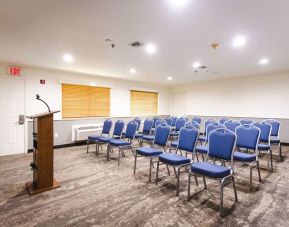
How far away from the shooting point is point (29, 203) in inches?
101

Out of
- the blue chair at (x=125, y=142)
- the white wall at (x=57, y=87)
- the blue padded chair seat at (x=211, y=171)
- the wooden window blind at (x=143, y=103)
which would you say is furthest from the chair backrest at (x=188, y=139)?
the wooden window blind at (x=143, y=103)

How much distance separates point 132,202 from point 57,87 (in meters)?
4.72

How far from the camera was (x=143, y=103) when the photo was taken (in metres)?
8.73

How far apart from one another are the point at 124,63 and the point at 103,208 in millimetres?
3716

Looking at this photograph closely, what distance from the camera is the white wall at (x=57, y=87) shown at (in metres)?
5.52

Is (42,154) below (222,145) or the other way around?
below

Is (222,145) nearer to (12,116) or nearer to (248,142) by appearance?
(248,142)

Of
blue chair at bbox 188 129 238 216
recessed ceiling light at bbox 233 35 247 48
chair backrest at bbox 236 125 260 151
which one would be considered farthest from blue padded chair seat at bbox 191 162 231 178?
recessed ceiling light at bbox 233 35 247 48

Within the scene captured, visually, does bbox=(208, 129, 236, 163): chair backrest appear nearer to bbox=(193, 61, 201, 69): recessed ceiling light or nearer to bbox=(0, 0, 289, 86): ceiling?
bbox=(0, 0, 289, 86): ceiling

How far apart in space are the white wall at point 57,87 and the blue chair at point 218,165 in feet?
15.9

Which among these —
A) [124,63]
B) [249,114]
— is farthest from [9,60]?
[249,114]

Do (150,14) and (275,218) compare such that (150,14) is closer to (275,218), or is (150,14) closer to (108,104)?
(275,218)

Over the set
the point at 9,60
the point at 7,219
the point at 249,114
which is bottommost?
the point at 7,219

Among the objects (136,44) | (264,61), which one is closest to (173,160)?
(136,44)
